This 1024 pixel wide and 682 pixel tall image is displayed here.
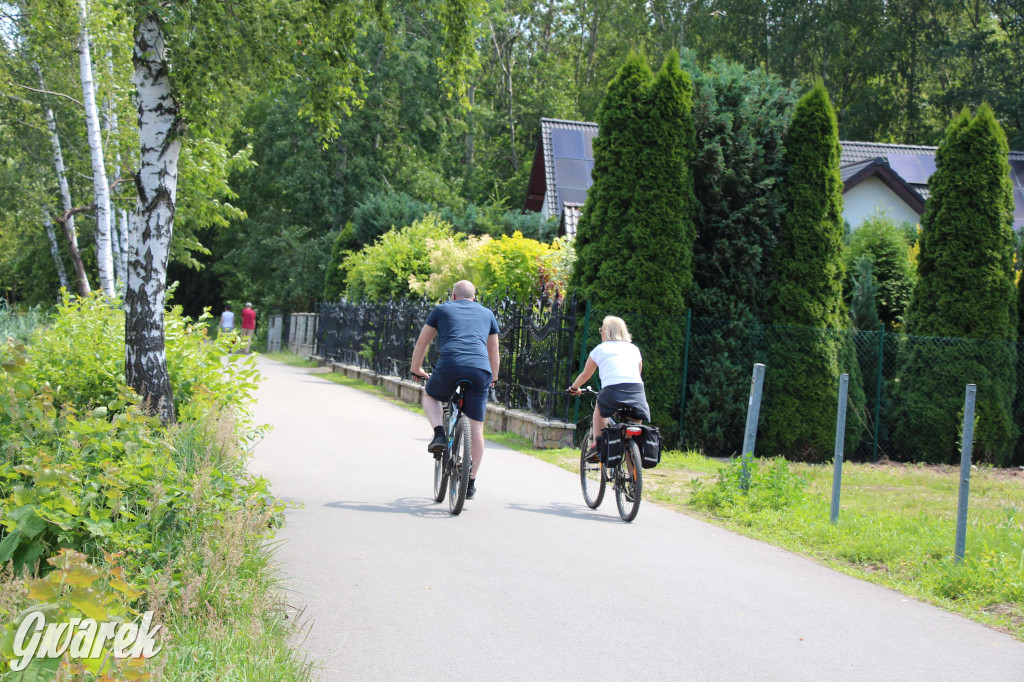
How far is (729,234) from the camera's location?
46.4ft

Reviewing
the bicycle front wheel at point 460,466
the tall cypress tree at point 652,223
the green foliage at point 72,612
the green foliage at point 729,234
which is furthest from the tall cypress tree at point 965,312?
the green foliage at point 72,612

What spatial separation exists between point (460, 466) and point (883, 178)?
22824mm

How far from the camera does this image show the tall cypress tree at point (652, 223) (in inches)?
535

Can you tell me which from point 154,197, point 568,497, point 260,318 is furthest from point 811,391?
point 260,318

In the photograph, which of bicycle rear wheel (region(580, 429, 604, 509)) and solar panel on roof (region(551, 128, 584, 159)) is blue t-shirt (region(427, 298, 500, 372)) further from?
solar panel on roof (region(551, 128, 584, 159))

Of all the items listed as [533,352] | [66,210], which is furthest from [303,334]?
[533,352]

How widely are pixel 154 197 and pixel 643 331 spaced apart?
23.3 feet

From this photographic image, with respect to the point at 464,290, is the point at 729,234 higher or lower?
higher

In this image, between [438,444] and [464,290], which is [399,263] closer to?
[464,290]

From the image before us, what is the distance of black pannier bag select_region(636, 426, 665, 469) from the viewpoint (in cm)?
848

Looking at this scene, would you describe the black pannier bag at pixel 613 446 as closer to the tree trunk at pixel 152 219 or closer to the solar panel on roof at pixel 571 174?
the tree trunk at pixel 152 219

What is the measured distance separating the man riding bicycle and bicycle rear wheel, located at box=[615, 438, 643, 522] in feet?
4.07

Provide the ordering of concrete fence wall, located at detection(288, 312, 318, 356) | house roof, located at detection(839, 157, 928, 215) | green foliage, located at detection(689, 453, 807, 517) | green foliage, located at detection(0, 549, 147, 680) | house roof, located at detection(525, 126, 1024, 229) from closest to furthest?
1. green foliage, located at detection(0, 549, 147, 680)
2. green foliage, located at detection(689, 453, 807, 517)
3. house roof, located at detection(839, 157, 928, 215)
4. house roof, located at detection(525, 126, 1024, 229)
5. concrete fence wall, located at detection(288, 312, 318, 356)

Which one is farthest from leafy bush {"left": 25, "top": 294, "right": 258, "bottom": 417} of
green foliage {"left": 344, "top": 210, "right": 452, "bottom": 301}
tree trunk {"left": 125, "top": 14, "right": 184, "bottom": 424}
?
green foliage {"left": 344, "top": 210, "right": 452, "bottom": 301}
